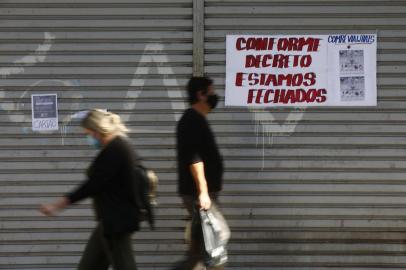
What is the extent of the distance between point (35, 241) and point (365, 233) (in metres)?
3.11

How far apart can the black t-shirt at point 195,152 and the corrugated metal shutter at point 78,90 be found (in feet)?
3.72

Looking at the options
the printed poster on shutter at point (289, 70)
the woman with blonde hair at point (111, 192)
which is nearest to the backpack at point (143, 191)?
the woman with blonde hair at point (111, 192)

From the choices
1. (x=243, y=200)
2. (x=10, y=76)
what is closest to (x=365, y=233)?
(x=243, y=200)

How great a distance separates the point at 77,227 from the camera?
6297 millimetres

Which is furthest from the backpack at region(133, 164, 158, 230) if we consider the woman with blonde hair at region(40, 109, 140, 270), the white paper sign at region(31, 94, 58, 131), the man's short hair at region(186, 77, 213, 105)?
the white paper sign at region(31, 94, 58, 131)

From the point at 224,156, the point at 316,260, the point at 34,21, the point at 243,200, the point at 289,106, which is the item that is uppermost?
the point at 34,21

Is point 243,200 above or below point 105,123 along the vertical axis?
below

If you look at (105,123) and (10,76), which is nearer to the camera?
(105,123)

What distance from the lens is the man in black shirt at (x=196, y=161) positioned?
502 centimetres

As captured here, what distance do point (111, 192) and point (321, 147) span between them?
7.71 feet

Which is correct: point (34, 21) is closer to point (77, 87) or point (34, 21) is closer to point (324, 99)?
point (77, 87)

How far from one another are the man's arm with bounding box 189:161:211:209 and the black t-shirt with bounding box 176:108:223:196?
1.7 inches

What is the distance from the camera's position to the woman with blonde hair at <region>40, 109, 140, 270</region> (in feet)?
15.2

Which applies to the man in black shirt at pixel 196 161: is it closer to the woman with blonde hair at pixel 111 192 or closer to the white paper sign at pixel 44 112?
the woman with blonde hair at pixel 111 192
